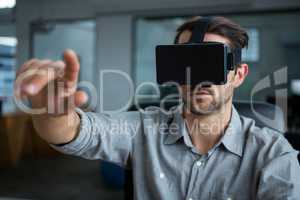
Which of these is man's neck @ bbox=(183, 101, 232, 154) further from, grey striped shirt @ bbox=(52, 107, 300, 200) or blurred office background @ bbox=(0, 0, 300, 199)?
blurred office background @ bbox=(0, 0, 300, 199)

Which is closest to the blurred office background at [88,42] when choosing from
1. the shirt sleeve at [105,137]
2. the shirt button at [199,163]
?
the shirt sleeve at [105,137]

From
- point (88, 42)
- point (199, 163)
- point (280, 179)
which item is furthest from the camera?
point (88, 42)

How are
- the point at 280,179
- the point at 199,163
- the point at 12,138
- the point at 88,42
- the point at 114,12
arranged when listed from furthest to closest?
the point at 88,42
the point at 114,12
the point at 12,138
the point at 199,163
the point at 280,179

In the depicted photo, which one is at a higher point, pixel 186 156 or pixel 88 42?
pixel 88 42

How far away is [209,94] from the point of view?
21.4 inches

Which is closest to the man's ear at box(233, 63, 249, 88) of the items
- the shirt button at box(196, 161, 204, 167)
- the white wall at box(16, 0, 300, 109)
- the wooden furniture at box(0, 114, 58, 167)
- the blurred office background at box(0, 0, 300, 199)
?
the shirt button at box(196, 161, 204, 167)

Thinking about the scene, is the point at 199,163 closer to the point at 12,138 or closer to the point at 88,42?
the point at 12,138

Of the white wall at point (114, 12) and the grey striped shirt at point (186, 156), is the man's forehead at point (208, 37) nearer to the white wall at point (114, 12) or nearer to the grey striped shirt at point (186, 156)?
the grey striped shirt at point (186, 156)

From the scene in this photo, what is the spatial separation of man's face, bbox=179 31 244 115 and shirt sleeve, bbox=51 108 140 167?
224 mm

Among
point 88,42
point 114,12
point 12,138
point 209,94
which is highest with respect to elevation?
point 114,12

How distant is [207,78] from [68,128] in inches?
12.3

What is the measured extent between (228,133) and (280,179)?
171 millimetres

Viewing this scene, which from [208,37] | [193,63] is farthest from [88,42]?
[193,63]

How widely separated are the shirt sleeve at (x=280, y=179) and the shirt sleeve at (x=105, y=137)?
0.34m
